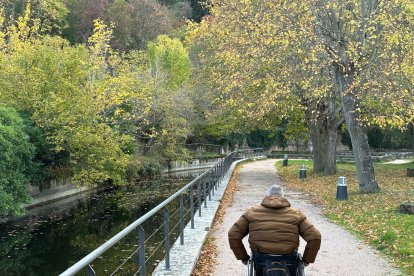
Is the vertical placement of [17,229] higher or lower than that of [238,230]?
lower

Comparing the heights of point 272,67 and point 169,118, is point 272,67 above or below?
above

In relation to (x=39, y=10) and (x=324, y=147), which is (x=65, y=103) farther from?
(x=39, y=10)

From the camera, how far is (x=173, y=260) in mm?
8641

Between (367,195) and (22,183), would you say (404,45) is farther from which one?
(22,183)

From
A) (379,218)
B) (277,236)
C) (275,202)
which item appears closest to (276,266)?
(277,236)

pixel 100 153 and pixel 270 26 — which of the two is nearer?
pixel 270 26

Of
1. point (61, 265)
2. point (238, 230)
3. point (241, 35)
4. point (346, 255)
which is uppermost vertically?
point (241, 35)

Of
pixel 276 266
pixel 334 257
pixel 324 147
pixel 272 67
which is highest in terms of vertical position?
pixel 272 67

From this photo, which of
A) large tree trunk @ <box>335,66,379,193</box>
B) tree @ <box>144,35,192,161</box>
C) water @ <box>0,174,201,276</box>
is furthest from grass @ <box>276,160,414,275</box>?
tree @ <box>144,35,192,161</box>

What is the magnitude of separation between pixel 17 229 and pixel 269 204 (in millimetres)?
15779

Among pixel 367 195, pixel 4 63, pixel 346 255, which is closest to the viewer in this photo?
pixel 346 255

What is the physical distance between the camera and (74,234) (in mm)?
17672

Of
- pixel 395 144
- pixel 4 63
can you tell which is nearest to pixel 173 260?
pixel 4 63

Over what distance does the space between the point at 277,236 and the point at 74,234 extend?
1402 cm
